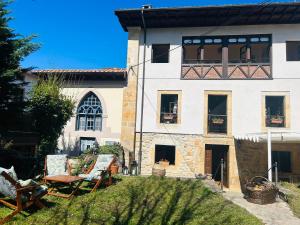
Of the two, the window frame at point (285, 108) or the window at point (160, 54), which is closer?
the window frame at point (285, 108)

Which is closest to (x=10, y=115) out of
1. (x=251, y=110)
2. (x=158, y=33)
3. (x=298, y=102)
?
(x=158, y=33)

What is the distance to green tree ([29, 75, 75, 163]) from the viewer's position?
443 inches

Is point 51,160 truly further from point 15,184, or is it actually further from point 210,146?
point 210,146

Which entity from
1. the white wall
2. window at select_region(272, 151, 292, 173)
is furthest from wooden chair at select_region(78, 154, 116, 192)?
window at select_region(272, 151, 292, 173)

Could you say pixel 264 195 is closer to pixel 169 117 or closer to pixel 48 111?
pixel 169 117

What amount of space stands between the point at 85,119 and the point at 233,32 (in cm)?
959

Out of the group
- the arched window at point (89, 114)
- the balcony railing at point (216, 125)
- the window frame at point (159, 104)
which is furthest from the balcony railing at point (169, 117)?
the arched window at point (89, 114)

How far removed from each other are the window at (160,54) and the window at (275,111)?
5.81m

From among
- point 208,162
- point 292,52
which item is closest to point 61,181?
point 208,162

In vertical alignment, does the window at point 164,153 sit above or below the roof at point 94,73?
below

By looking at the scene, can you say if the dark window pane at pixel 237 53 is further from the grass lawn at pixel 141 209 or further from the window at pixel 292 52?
the grass lawn at pixel 141 209

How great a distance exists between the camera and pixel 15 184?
545 centimetres

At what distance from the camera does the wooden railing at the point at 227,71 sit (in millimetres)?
12711

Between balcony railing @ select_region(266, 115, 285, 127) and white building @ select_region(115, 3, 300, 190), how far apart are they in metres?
0.05
